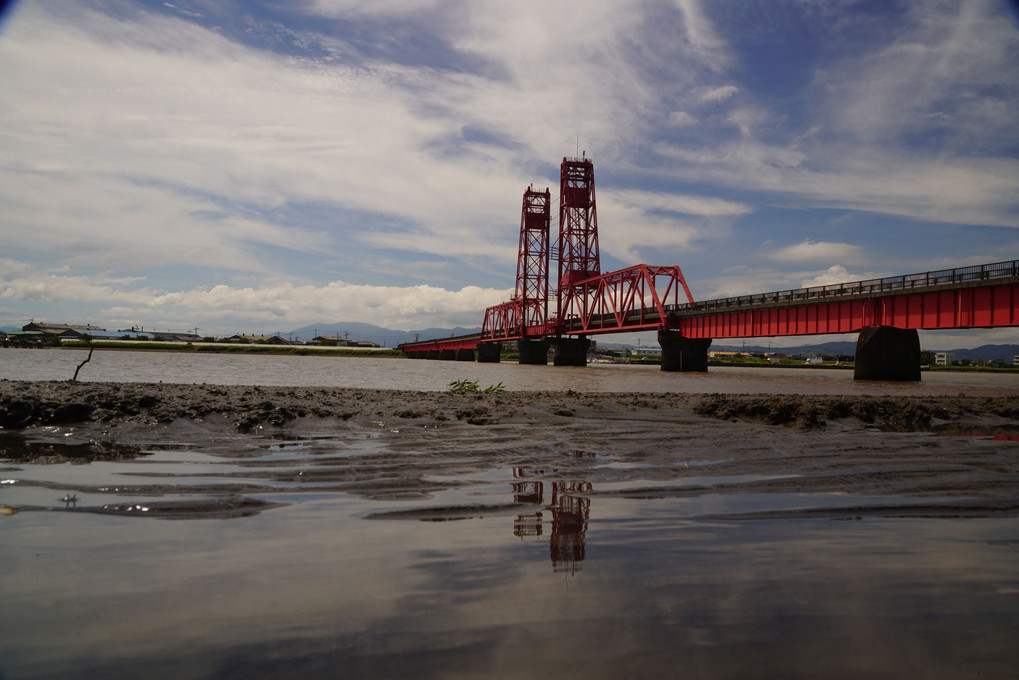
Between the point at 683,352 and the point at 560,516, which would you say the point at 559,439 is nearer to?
the point at 560,516

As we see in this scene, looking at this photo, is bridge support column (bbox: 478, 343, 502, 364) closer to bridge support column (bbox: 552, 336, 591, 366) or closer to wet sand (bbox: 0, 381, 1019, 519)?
bridge support column (bbox: 552, 336, 591, 366)

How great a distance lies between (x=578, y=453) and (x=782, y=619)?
4918 millimetres

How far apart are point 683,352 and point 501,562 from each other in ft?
187

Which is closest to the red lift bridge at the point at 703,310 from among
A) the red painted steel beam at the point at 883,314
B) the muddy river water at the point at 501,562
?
the red painted steel beam at the point at 883,314

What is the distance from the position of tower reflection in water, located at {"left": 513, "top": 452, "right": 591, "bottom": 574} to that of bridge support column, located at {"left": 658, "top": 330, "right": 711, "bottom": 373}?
5331cm

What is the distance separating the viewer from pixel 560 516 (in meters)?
4.55

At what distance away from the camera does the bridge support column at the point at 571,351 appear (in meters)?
80.9

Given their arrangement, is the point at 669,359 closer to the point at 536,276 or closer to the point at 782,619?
the point at 536,276

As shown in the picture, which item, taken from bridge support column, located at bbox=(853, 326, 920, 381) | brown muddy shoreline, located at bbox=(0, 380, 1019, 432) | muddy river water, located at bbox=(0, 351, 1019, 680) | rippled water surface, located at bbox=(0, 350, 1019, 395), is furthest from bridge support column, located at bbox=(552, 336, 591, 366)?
muddy river water, located at bbox=(0, 351, 1019, 680)

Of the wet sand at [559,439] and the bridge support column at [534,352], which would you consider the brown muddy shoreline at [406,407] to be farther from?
the bridge support column at [534,352]

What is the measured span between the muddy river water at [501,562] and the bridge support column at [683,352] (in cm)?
5047

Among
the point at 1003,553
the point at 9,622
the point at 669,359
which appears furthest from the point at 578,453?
the point at 669,359

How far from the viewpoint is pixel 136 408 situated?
30.7 ft

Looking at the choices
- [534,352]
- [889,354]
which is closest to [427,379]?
[889,354]
